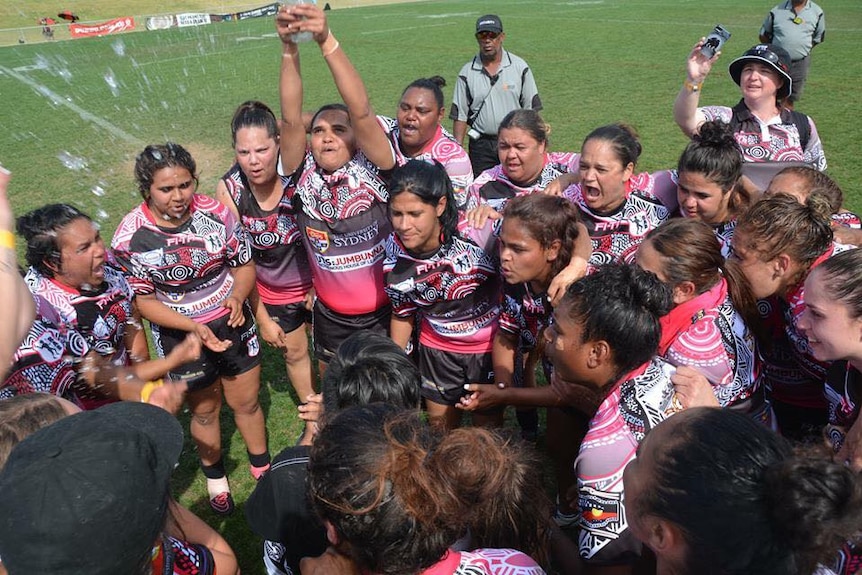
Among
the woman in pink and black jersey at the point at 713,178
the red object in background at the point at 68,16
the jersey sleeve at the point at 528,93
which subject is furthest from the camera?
the red object in background at the point at 68,16

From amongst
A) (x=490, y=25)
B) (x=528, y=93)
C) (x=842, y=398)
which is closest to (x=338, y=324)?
(x=842, y=398)

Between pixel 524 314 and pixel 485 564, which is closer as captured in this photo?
pixel 485 564

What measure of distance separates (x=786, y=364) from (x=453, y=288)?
1.81 metres

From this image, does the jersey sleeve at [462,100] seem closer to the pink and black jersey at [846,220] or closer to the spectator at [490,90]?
the spectator at [490,90]

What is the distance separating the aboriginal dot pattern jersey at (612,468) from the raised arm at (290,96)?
2.57 m

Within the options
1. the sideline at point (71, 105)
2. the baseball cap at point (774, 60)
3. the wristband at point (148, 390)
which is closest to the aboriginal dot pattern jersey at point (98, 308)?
the wristband at point (148, 390)

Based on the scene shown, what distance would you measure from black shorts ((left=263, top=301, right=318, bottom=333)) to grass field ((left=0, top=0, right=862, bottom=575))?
83cm

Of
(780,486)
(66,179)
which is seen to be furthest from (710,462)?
(66,179)

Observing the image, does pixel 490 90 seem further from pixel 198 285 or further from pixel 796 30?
pixel 198 285

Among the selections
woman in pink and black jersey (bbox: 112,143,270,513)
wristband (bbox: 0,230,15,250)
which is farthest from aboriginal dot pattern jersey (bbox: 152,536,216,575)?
woman in pink and black jersey (bbox: 112,143,270,513)

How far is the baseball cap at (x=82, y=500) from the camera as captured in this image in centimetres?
137

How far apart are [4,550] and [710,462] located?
1662 mm

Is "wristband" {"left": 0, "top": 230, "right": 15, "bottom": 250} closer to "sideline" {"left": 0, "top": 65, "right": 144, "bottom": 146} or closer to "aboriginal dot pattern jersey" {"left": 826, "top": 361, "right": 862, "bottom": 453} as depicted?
"aboriginal dot pattern jersey" {"left": 826, "top": 361, "right": 862, "bottom": 453}

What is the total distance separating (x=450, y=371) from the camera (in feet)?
12.7
